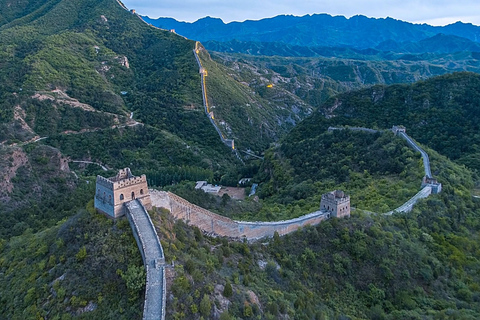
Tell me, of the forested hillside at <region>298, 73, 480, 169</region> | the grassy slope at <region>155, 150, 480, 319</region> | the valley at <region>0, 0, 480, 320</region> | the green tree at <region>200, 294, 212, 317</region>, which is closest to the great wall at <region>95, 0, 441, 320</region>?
the valley at <region>0, 0, 480, 320</region>

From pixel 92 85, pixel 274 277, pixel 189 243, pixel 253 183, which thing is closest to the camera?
pixel 189 243

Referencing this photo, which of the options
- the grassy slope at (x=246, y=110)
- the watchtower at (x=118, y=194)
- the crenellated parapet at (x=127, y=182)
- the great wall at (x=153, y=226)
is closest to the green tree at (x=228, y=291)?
the great wall at (x=153, y=226)

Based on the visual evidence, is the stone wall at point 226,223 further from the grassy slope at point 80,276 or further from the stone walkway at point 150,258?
the grassy slope at point 80,276

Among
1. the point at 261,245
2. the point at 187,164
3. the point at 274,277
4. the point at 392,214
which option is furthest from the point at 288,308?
the point at 187,164

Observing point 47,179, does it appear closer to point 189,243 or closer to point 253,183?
point 253,183

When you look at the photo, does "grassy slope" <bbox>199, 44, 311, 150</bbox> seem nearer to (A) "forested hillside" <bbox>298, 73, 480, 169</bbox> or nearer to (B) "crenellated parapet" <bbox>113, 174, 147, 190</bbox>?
(A) "forested hillside" <bbox>298, 73, 480, 169</bbox>

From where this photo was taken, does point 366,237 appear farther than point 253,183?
No
